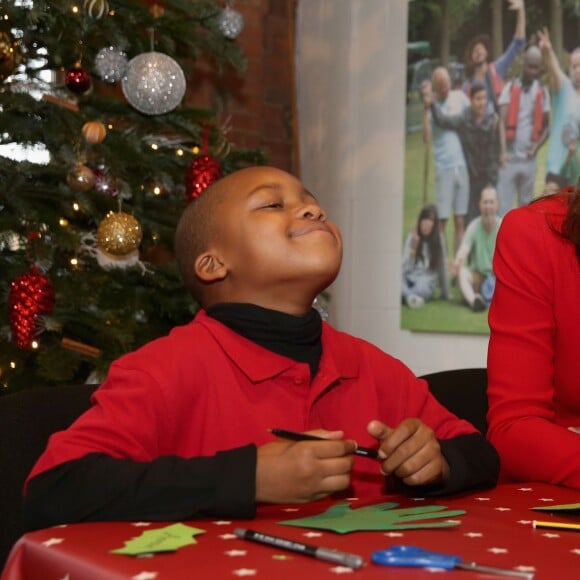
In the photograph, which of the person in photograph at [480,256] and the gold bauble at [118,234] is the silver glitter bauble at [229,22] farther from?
the person in photograph at [480,256]

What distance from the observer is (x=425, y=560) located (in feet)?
2.64

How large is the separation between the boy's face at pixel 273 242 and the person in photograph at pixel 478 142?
2.23 metres

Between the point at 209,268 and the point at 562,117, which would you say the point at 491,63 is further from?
the point at 209,268

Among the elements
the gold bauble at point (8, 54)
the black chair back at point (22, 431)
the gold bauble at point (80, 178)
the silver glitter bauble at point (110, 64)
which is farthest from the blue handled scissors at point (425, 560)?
the silver glitter bauble at point (110, 64)

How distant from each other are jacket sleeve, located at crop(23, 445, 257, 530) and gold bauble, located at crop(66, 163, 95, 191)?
183cm

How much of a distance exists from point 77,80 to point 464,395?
5.29ft

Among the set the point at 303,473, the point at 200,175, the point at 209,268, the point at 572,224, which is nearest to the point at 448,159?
the point at 200,175

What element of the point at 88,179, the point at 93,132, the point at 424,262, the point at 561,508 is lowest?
the point at 561,508

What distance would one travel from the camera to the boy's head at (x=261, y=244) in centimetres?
145

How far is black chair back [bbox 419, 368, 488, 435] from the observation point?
70.6 inches

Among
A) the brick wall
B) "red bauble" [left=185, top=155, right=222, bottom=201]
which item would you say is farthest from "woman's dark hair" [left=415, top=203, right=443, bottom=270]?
"red bauble" [left=185, top=155, right=222, bottom=201]

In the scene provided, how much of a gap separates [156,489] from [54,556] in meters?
0.18

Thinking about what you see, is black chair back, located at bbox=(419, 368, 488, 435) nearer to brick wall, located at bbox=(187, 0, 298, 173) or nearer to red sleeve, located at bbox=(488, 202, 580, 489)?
red sleeve, located at bbox=(488, 202, 580, 489)

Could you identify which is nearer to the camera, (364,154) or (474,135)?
(474,135)
